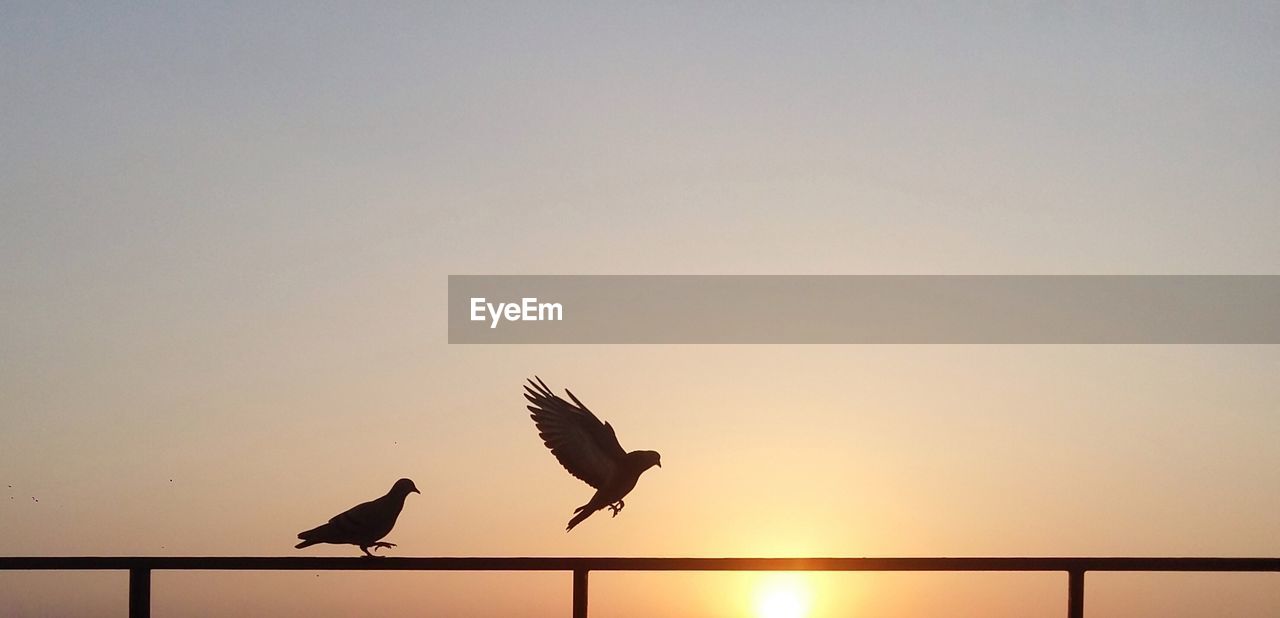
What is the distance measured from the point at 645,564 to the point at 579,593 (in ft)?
0.77

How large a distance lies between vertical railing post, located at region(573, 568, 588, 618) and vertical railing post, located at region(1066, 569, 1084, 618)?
1.37m

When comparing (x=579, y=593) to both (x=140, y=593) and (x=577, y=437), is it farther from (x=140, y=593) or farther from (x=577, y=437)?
(x=577, y=437)

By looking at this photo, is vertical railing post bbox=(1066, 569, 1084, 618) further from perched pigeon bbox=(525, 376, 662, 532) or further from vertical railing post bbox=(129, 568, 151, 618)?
perched pigeon bbox=(525, 376, 662, 532)

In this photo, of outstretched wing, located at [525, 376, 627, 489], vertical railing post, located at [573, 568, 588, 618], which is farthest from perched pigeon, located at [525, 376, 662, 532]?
vertical railing post, located at [573, 568, 588, 618]

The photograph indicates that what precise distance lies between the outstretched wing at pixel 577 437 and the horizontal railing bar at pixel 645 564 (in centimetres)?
353

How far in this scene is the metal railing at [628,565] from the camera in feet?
12.3

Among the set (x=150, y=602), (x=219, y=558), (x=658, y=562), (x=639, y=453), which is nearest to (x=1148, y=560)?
(x=658, y=562)

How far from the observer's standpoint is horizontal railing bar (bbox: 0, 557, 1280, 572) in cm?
375

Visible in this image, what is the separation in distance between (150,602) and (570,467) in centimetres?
383

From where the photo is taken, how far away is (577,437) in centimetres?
769

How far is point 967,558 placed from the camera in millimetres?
3814

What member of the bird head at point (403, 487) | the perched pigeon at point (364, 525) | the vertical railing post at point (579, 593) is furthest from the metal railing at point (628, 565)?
the bird head at point (403, 487)

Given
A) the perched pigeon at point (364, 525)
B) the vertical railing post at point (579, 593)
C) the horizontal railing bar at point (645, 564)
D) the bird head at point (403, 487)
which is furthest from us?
the bird head at point (403, 487)

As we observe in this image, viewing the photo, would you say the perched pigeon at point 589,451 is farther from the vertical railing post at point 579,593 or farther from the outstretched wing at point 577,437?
the vertical railing post at point 579,593
